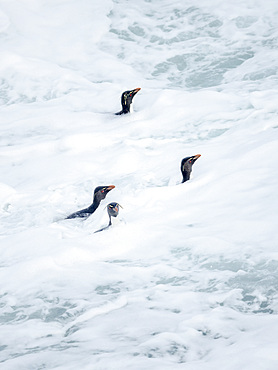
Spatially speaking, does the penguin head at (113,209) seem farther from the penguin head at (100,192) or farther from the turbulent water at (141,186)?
the penguin head at (100,192)

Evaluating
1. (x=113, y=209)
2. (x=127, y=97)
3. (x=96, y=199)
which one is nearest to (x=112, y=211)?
(x=113, y=209)

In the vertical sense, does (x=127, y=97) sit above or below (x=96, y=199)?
above

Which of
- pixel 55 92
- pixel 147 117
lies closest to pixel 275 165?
pixel 147 117

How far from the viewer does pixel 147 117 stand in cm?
948

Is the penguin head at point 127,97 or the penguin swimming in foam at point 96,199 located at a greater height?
the penguin head at point 127,97

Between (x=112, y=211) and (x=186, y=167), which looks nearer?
(x=112, y=211)

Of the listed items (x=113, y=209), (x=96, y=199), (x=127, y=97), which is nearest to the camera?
(x=113, y=209)

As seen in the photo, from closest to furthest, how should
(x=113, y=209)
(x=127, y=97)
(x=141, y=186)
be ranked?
(x=113, y=209) → (x=141, y=186) → (x=127, y=97)

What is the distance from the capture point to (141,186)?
23.9 ft

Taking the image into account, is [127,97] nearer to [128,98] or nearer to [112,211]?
[128,98]

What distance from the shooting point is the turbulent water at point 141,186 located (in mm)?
4219

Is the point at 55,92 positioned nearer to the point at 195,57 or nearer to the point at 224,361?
the point at 195,57

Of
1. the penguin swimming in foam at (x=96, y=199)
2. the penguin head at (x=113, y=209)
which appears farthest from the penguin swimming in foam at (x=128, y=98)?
the penguin head at (x=113, y=209)

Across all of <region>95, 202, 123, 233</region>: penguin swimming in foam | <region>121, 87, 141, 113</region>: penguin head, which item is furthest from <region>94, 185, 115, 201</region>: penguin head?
<region>121, 87, 141, 113</region>: penguin head
